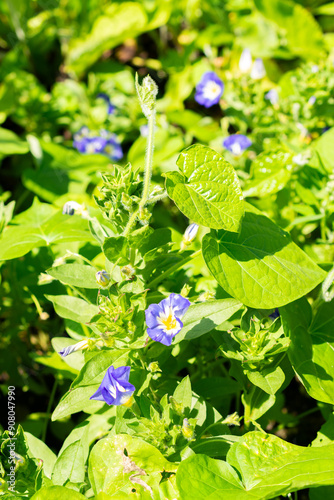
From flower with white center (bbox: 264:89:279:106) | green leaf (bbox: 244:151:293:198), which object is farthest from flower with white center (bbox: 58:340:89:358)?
flower with white center (bbox: 264:89:279:106)

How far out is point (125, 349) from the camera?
146cm

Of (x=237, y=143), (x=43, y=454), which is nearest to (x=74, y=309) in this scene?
(x=43, y=454)

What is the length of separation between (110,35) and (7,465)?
10.1 ft

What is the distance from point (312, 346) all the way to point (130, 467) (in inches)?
30.6

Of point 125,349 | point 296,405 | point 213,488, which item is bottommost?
point 296,405

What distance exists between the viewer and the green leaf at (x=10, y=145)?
263 centimetres

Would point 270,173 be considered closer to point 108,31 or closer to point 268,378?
point 268,378

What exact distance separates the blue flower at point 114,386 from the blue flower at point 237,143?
5.11 ft

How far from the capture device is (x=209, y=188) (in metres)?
1.57

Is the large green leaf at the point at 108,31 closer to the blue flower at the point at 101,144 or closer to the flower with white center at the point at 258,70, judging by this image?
the blue flower at the point at 101,144

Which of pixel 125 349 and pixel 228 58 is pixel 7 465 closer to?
pixel 125 349

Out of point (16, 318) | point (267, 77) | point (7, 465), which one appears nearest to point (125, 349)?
point (7, 465)

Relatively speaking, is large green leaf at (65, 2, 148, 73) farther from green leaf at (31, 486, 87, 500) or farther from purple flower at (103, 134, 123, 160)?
green leaf at (31, 486, 87, 500)

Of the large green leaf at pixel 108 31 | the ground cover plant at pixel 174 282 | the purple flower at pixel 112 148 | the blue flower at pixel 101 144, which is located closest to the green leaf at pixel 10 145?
the ground cover plant at pixel 174 282
